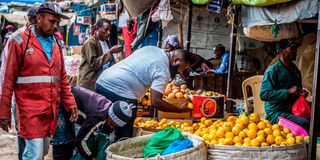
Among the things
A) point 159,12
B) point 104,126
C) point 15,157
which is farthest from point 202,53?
point 104,126

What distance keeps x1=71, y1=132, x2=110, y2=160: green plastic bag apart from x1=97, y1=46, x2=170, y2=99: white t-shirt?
1.70ft

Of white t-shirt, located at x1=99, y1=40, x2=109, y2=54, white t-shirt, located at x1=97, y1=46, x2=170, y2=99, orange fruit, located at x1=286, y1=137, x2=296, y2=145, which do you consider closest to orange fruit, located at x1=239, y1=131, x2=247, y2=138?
orange fruit, located at x1=286, y1=137, x2=296, y2=145

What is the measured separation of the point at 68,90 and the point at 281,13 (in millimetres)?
3133

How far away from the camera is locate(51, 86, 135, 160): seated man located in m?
4.25

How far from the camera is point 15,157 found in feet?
21.0

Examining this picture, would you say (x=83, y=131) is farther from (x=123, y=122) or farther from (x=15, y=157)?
(x=15, y=157)

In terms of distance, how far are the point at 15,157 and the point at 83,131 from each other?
8.61 ft

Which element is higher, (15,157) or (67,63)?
(67,63)

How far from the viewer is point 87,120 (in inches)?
171

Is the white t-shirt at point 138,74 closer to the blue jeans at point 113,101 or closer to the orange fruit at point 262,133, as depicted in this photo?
the blue jeans at point 113,101

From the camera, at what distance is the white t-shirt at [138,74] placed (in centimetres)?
440

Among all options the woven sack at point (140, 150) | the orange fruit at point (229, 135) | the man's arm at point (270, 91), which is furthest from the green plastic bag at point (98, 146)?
the man's arm at point (270, 91)

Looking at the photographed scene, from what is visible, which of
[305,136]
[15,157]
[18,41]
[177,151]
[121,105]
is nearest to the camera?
[177,151]

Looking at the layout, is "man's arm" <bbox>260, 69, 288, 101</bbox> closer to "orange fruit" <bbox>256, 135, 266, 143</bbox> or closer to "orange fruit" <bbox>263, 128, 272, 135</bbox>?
"orange fruit" <bbox>263, 128, 272, 135</bbox>
